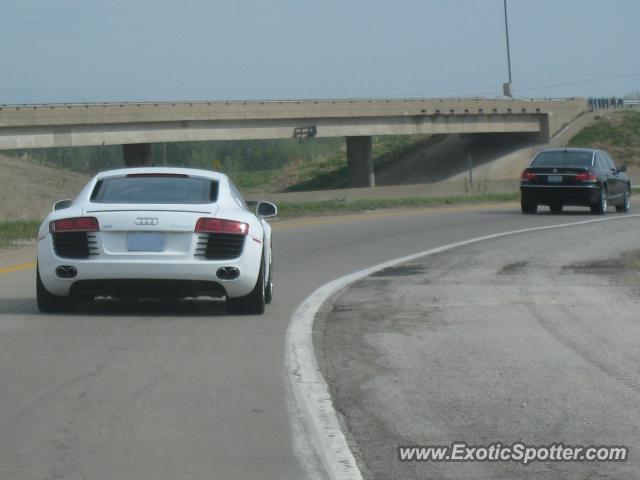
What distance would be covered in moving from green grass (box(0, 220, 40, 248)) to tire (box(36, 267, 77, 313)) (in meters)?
10.5

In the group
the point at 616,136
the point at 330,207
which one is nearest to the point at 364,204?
the point at 330,207

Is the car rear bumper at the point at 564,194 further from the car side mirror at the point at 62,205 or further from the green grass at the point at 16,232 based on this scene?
the car side mirror at the point at 62,205

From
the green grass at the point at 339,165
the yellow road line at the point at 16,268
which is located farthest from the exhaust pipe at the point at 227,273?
the green grass at the point at 339,165

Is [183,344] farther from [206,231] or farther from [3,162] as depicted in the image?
[3,162]

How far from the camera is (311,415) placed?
7281mm

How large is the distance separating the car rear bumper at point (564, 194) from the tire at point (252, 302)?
62.8ft

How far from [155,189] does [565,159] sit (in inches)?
789

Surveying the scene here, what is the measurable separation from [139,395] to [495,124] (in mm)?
70442

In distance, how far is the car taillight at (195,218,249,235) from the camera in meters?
11.1

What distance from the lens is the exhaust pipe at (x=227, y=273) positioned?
36.5 feet

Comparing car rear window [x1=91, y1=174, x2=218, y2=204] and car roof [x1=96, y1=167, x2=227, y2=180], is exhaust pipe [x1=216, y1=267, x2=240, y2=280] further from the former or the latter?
car roof [x1=96, y1=167, x2=227, y2=180]

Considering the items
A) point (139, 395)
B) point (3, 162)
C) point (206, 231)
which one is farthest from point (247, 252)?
point (3, 162)

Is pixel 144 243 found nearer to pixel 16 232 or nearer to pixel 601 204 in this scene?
pixel 16 232

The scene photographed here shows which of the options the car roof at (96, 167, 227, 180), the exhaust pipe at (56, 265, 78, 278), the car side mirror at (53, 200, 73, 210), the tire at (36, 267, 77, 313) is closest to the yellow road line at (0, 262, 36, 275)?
the car side mirror at (53, 200, 73, 210)
